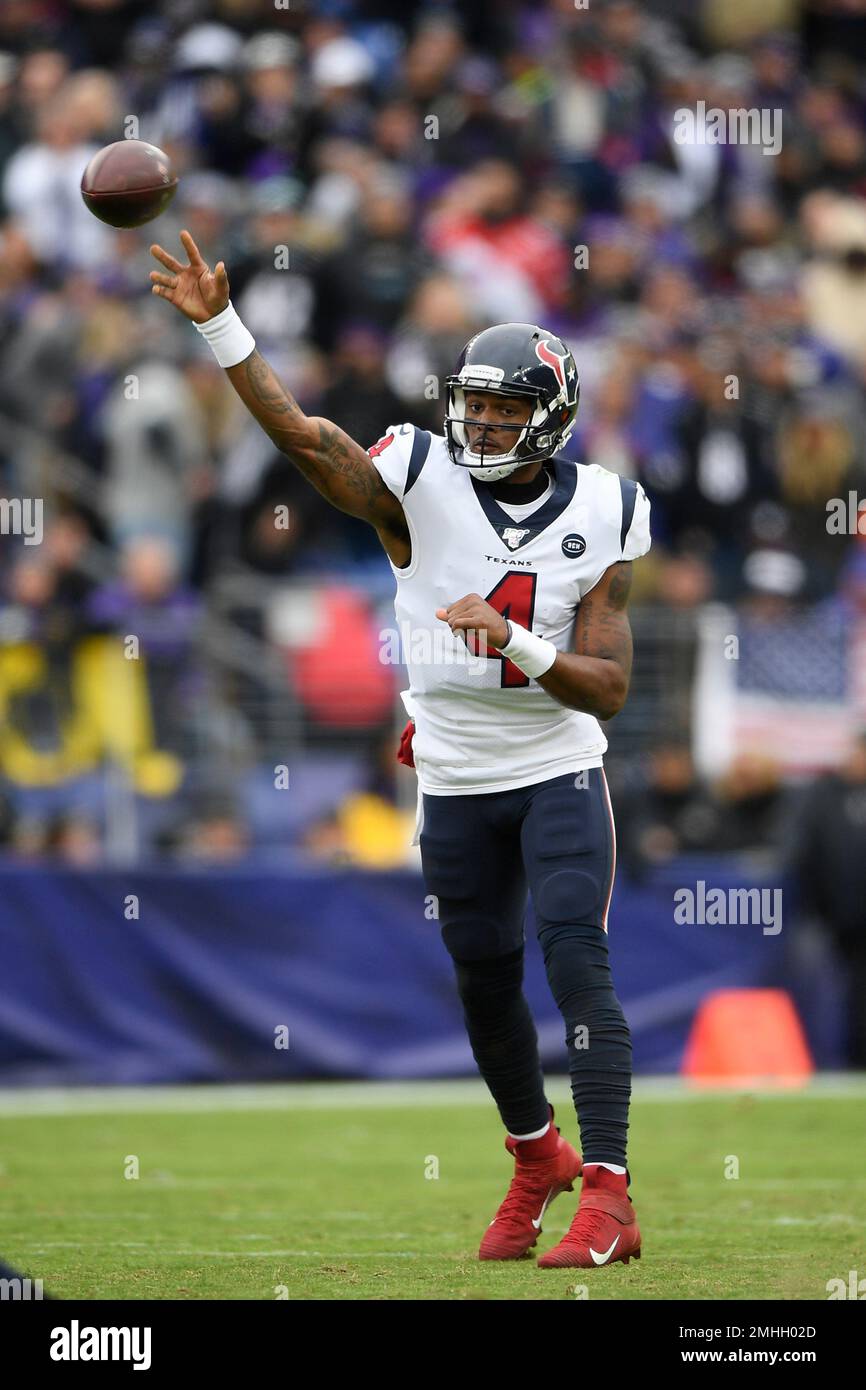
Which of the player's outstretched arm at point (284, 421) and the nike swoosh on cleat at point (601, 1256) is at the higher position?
the player's outstretched arm at point (284, 421)

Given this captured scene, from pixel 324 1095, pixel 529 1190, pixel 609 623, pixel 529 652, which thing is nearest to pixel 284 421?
pixel 529 652

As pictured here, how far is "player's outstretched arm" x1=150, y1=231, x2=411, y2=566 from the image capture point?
564 cm

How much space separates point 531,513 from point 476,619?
0.60 meters

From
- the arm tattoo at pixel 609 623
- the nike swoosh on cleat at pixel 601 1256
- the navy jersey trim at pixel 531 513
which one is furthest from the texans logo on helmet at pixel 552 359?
the nike swoosh on cleat at pixel 601 1256

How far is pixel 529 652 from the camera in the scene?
555cm

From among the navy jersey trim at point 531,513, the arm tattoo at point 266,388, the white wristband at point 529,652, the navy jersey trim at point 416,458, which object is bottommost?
the white wristband at point 529,652

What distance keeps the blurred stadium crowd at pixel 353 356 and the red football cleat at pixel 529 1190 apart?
574 centimetres

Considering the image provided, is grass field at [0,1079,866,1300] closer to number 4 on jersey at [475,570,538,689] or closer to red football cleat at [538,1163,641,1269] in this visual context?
red football cleat at [538,1163,641,1269]

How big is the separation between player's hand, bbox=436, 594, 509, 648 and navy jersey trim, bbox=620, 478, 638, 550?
1.90ft

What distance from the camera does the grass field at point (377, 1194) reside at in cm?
547

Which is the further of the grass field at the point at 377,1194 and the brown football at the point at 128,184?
the brown football at the point at 128,184

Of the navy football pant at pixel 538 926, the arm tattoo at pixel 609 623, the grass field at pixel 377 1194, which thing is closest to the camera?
the grass field at pixel 377 1194

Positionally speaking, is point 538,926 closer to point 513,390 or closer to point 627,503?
point 627,503

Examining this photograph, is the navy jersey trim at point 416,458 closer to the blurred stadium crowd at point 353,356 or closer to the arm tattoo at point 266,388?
the arm tattoo at point 266,388
